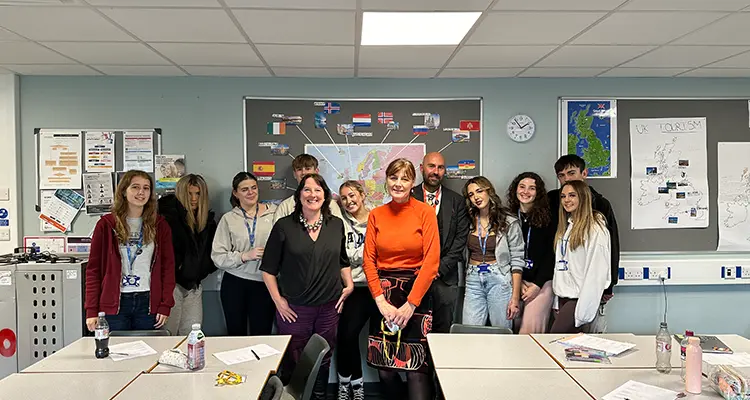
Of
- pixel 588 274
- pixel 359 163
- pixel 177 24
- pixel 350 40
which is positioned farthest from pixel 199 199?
pixel 588 274

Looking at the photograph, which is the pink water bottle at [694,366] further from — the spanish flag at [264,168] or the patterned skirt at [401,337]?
the spanish flag at [264,168]

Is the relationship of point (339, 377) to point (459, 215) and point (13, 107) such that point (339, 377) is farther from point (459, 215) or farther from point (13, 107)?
point (13, 107)

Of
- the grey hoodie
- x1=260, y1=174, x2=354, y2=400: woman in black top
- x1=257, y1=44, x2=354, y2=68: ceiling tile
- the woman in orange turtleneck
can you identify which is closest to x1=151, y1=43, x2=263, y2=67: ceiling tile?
x1=257, y1=44, x2=354, y2=68: ceiling tile

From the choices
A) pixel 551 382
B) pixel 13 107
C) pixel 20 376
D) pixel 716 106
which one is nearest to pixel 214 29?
pixel 20 376

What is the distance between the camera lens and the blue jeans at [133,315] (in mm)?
3215

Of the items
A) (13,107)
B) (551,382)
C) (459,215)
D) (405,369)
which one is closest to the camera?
(551,382)

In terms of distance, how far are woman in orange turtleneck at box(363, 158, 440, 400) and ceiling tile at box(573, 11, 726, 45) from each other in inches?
55.3

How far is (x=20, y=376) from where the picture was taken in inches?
86.7

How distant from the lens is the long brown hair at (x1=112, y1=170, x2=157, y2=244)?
126 inches

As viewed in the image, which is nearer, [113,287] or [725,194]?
[113,287]

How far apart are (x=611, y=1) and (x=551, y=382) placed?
188 cm

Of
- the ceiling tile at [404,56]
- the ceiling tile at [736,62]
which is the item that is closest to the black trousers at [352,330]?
the ceiling tile at [404,56]

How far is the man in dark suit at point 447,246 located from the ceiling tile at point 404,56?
0.75 m

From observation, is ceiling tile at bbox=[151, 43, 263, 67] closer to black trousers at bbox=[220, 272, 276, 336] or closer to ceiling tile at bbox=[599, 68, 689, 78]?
black trousers at bbox=[220, 272, 276, 336]
